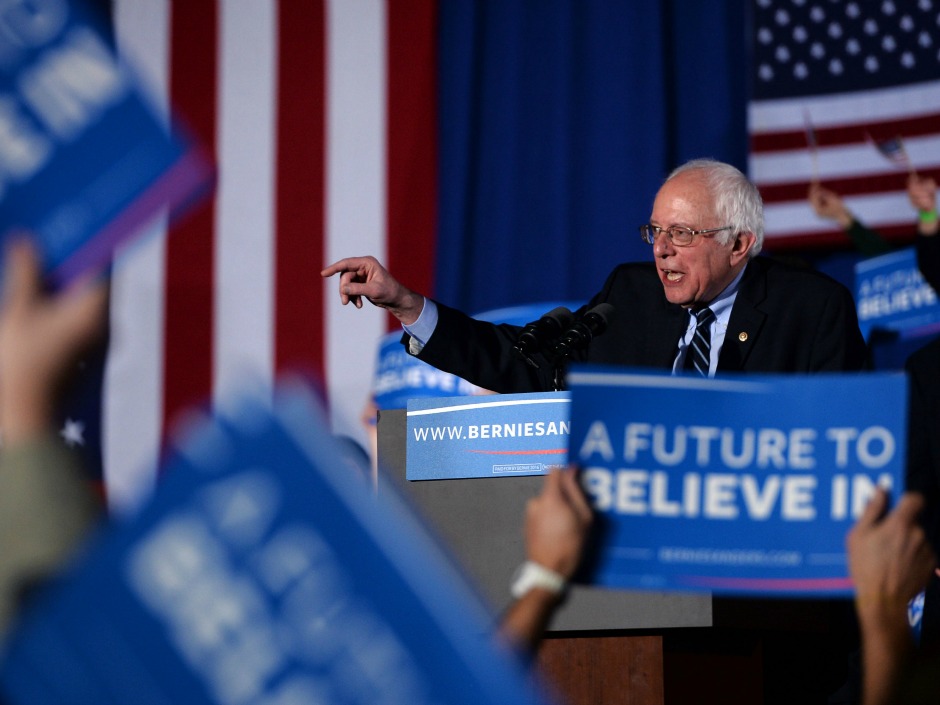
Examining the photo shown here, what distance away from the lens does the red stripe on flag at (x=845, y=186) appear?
4.32 meters

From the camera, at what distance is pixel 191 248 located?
5.09 meters

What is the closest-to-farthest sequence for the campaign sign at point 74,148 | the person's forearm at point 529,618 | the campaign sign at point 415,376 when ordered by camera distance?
1. the campaign sign at point 74,148
2. the person's forearm at point 529,618
3. the campaign sign at point 415,376

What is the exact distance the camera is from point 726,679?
1.78 meters

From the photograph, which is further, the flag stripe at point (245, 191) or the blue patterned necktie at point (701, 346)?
the flag stripe at point (245, 191)

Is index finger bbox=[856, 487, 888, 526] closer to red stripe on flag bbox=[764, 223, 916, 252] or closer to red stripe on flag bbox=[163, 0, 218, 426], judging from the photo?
red stripe on flag bbox=[764, 223, 916, 252]

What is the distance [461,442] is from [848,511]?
2.75 feet

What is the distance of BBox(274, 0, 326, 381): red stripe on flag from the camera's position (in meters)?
4.96

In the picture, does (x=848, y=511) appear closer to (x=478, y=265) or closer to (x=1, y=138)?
(x=1, y=138)

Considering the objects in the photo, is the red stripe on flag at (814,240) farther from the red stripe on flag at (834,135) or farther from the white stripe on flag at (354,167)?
the white stripe on flag at (354,167)

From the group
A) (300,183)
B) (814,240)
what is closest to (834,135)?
(814,240)

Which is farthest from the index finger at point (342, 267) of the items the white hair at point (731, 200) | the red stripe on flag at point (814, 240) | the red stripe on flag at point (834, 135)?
the red stripe on flag at point (834, 135)

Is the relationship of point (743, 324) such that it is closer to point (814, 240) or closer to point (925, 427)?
point (925, 427)

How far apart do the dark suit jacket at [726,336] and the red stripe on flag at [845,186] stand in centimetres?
209

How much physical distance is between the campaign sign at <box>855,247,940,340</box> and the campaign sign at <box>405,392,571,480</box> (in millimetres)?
2181
